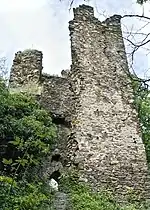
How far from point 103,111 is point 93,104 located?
0.32 metres

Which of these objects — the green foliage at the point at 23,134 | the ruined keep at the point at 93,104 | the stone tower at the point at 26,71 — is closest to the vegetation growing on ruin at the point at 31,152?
the green foliage at the point at 23,134

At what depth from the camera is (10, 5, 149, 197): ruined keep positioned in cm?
962

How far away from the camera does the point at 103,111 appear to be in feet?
34.4

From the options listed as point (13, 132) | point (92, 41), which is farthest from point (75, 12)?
point (13, 132)

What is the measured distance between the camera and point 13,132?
342 inches

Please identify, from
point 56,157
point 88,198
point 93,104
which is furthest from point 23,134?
point 93,104

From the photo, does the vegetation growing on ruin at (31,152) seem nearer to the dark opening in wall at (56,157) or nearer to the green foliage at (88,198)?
the green foliage at (88,198)

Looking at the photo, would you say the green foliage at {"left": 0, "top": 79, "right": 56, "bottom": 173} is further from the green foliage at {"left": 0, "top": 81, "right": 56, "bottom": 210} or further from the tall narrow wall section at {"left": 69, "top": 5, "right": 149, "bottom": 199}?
the tall narrow wall section at {"left": 69, "top": 5, "right": 149, "bottom": 199}

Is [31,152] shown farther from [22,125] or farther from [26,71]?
[26,71]

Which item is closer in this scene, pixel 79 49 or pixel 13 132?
pixel 13 132

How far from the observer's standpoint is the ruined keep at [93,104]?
31.6 feet

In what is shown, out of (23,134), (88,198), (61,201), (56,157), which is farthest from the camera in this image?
(56,157)

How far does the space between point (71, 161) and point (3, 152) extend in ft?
6.01

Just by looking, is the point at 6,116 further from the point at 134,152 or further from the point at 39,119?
the point at 134,152
